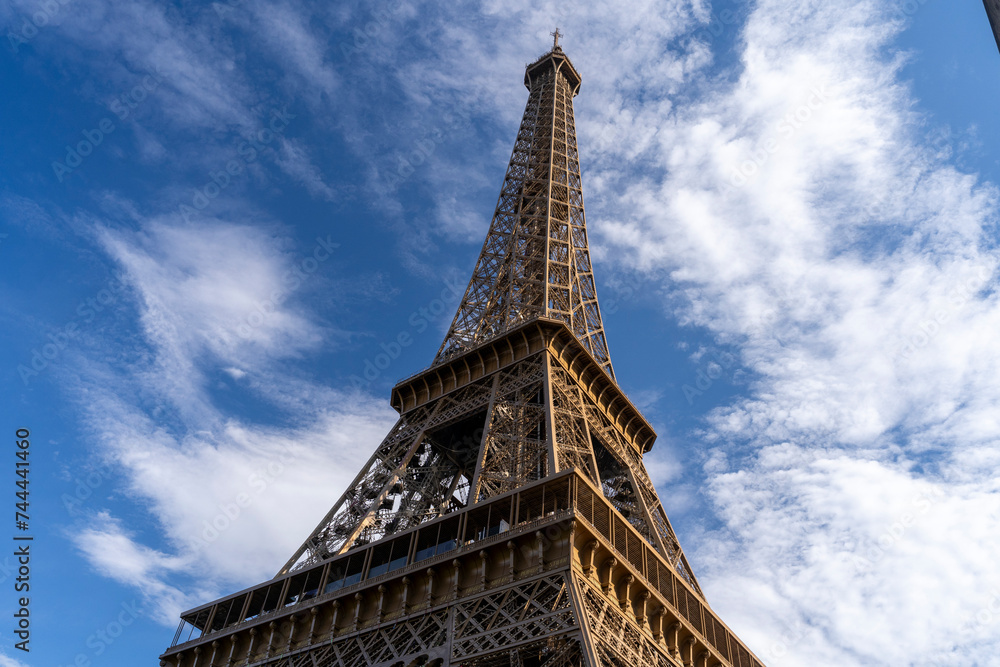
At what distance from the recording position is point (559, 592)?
22.2m

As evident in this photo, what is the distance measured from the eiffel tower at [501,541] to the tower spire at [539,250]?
0.71 ft

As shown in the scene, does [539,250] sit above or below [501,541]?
above

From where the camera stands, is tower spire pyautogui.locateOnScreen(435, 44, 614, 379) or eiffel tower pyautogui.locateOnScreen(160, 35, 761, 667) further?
tower spire pyautogui.locateOnScreen(435, 44, 614, 379)

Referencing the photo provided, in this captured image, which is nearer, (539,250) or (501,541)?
(501,541)

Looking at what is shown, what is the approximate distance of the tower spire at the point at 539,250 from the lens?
1756 inches

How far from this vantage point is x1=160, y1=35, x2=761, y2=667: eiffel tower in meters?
23.2

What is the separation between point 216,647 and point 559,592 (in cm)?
1489

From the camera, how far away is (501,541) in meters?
24.6

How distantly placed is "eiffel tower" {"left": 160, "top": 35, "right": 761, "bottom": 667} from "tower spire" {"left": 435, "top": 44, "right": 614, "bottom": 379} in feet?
0.71

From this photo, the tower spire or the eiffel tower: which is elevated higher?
the tower spire

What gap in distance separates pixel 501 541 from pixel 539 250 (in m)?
28.3

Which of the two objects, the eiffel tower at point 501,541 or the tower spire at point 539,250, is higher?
the tower spire at point 539,250

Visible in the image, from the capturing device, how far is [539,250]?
50.2 m

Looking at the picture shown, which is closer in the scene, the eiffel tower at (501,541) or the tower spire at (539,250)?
the eiffel tower at (501,541)
